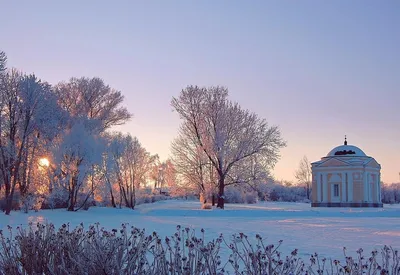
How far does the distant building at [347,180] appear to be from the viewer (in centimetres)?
4200

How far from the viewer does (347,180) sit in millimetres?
42188

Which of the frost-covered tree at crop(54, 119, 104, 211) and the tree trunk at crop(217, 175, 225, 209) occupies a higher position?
the frost-covered tree at crop(54, 119, 104, 211)

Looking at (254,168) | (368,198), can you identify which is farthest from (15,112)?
(368,198)

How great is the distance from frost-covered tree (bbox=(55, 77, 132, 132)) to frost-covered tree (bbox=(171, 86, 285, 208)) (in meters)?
6.21

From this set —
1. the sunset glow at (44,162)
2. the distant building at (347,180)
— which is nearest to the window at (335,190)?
the distant building at (347,180)

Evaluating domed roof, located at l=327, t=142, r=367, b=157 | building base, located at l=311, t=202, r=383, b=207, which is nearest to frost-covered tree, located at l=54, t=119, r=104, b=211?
building base, located at l=311, t=202, r=383, b=207

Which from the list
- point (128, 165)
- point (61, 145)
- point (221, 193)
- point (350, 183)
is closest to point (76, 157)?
point (61, 145)

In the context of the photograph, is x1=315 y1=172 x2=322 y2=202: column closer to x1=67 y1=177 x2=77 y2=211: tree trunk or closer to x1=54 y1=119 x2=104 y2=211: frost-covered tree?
x1=54 y1=119 x2=104 y2=211: frost-covered tree

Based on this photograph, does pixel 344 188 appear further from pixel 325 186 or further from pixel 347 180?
pixel 325 186

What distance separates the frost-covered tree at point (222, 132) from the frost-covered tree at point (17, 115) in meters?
10.4

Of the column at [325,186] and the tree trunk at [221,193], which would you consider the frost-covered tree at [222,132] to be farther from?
the column at [325,186]

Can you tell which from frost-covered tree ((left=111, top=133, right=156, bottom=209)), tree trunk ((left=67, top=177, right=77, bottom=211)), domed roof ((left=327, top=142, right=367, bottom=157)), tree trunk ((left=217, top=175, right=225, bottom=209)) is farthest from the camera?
domed roof ((left=327, top=142, right=367, bottom=157))

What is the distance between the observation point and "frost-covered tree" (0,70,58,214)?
29.1 meters

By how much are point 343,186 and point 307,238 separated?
1167 inches
